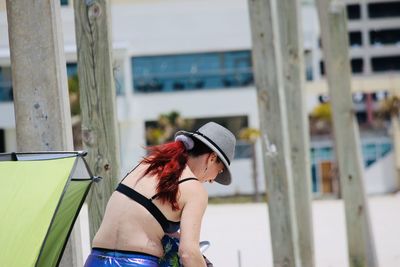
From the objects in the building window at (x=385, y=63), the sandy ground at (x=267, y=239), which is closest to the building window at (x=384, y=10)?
the building window at (x=385, y=63)

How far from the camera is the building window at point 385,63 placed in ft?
241

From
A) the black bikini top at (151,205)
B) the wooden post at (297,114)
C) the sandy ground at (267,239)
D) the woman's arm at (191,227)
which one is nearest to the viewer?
the woman's arm at (191,227)

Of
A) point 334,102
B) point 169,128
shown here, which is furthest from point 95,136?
point 169,128

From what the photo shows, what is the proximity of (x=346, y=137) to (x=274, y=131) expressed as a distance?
1.50 meters

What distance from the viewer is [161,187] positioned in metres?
4.08

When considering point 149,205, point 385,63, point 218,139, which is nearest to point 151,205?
point 149,205

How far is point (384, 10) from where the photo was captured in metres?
72.7

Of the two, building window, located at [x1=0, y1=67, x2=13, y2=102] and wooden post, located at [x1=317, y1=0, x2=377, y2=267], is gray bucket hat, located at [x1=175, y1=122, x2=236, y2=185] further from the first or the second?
building window, located at [x1=0, y1=67, x2=13, y2=102]

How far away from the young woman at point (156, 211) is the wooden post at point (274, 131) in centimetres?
360

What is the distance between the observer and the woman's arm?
4004 mm

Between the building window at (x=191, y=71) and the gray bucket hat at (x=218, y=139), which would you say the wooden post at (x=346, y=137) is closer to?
the gray bucket hat at (x=218, y=139)

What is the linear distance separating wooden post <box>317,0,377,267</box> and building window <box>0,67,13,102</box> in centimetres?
2939

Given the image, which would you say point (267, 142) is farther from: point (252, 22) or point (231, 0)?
point (231, 0)

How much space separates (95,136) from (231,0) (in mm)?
36408
